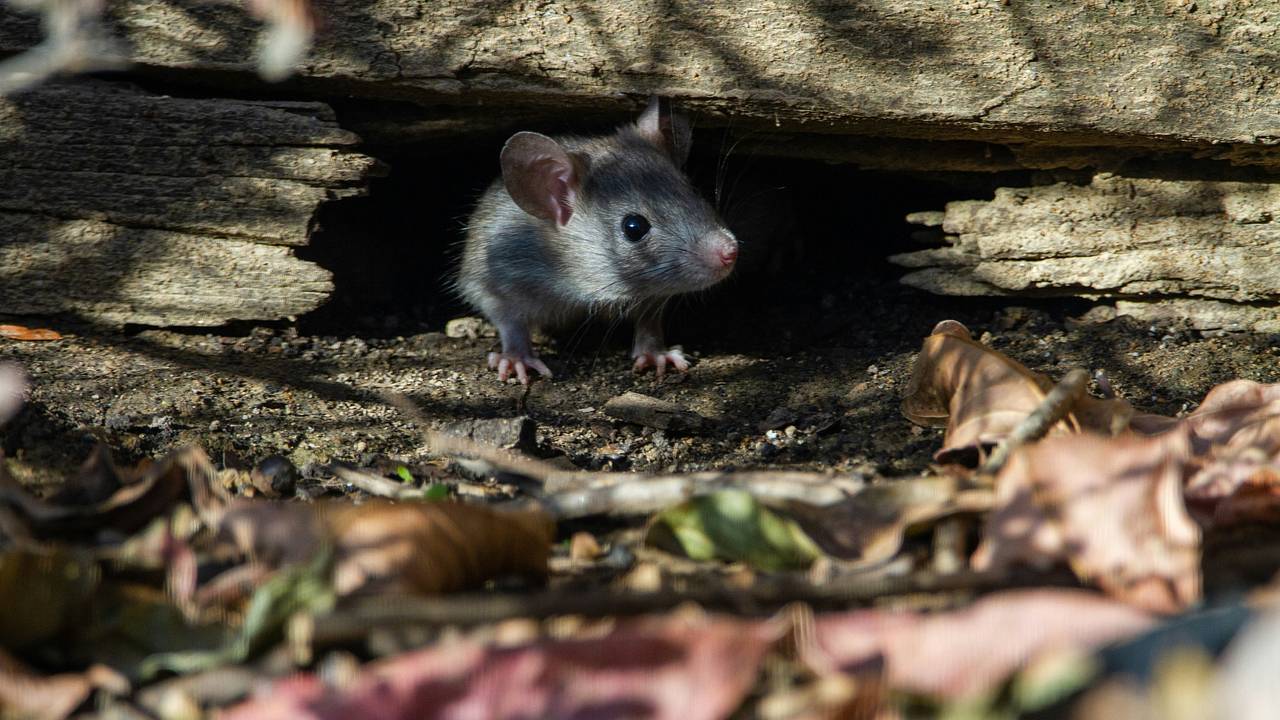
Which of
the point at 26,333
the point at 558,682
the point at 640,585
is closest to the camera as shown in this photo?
the point at 558,682

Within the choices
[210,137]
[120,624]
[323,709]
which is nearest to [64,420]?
[210,137]

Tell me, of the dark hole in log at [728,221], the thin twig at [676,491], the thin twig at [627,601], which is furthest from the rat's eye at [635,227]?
the thin twig at [627,601]

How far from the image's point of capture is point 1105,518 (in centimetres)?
240

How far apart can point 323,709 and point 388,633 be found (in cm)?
21

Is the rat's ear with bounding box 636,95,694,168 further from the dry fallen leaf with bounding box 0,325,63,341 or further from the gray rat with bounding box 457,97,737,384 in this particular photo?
the dry fallen leaf with bounding box 0,325,63,341

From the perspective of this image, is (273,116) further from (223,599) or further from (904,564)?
(904,564)

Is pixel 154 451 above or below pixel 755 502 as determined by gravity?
below

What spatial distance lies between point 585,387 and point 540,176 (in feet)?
3.94

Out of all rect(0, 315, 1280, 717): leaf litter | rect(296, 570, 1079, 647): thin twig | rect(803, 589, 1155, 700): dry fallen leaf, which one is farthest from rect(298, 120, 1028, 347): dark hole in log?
rect(803, 589, 1155, 700): dry fallen leaf

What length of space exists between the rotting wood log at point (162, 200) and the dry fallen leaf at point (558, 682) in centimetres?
323

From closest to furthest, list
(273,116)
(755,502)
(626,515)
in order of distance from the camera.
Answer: (755,502), (626,515), (273,116)

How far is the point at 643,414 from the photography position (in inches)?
182

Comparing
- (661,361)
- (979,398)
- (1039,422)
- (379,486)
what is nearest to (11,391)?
(379,486)

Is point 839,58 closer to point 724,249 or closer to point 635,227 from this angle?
point 724,249
